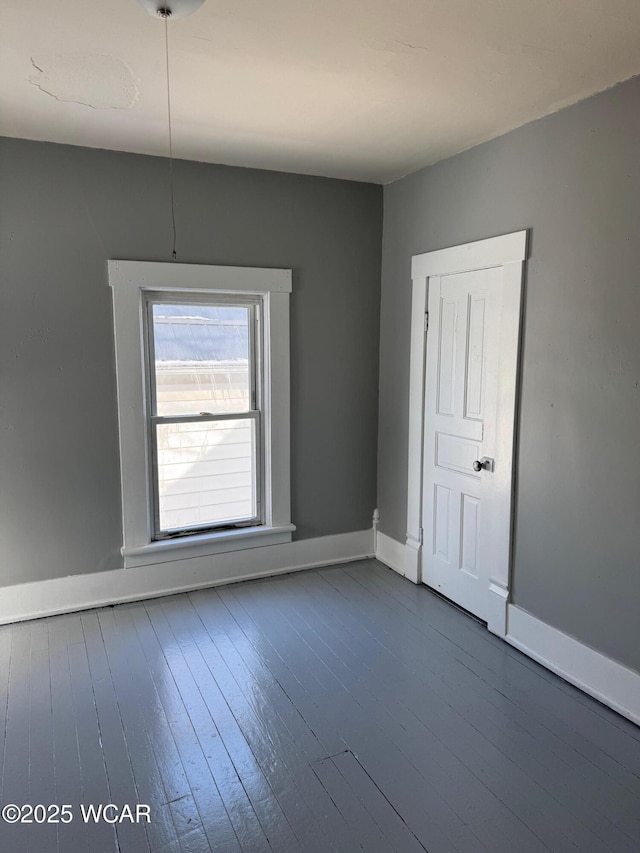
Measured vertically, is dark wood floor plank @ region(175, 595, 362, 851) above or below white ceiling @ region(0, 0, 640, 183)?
below

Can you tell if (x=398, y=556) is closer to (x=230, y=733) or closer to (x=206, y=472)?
(x=206, y=472)

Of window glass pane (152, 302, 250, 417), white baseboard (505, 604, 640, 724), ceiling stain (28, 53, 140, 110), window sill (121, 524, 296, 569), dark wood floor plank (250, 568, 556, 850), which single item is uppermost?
ceiling stain (28, 53, 140, 110)

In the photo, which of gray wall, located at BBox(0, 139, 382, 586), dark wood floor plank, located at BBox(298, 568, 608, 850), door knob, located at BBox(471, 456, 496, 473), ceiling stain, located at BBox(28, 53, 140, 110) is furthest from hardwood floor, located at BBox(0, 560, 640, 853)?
ceiling stain, located at BBox(28, 53, 140, 110)

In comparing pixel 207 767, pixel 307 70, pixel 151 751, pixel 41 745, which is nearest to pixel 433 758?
pixel 207 767

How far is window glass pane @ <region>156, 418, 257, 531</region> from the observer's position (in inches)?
143

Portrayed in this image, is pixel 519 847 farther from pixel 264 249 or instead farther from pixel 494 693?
pixel 264 249

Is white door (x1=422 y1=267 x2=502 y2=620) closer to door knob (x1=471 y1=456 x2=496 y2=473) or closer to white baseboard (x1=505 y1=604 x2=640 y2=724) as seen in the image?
door knob (x1=471 y1=456 x2=496 y2=473)

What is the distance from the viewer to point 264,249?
12.1ft

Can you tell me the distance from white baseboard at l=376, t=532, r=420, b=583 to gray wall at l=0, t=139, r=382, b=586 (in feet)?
2.48

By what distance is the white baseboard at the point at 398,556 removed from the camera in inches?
151

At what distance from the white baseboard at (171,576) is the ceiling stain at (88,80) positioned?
2423 mm

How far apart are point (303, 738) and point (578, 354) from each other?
196cm

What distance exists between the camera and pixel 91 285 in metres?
3.26

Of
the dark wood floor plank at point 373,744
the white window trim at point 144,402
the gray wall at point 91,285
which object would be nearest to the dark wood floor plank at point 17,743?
the gray wall at point 91,285
